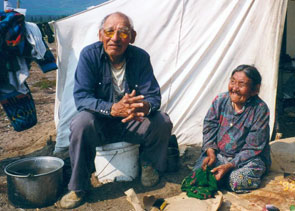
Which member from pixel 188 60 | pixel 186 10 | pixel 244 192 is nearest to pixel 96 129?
pixel 244 192

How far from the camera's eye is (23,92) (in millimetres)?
3537

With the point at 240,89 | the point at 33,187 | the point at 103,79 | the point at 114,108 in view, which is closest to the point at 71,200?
the point at 33,187

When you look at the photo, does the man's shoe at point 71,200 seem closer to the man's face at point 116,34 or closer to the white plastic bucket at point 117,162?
the white plastic bucket at point 117,162

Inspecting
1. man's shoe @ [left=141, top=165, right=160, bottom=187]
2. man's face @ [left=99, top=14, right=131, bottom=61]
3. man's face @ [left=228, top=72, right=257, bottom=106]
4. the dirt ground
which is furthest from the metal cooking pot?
man's face @ [left=228, top=72, right=257, bottom=106]

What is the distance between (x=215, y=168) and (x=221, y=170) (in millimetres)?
54

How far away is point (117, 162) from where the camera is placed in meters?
3.21

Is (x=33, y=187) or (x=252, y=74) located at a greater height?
(x=252, y=74)

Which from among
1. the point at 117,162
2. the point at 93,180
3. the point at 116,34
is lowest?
the point at 93,180

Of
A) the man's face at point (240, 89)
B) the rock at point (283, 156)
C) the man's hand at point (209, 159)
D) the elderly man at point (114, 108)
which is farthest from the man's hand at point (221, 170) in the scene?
the rock at point (283, 156)

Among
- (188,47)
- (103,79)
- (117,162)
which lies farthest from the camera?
(188,47)

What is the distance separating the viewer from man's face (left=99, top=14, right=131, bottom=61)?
3016 mm

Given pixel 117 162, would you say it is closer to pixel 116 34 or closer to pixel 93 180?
pixel 93 180

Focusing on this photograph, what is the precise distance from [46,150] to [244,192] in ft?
7.99

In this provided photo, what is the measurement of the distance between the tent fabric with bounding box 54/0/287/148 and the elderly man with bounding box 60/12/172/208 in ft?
3.58
